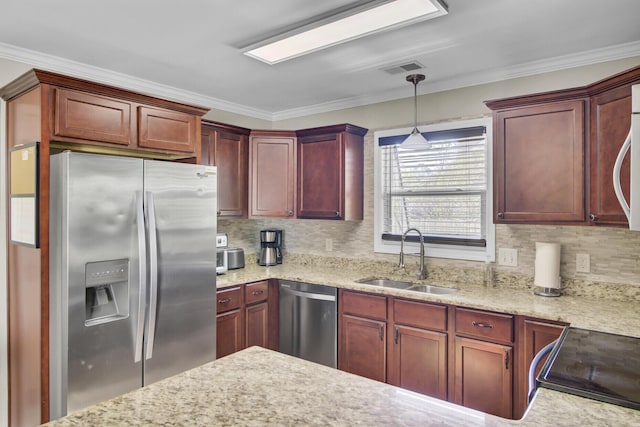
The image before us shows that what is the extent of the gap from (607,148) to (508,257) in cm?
102

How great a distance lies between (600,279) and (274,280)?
2342 mm

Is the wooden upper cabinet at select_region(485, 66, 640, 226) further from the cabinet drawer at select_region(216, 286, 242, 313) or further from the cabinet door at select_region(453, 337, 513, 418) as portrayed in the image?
the cabinet drawer at select_region(216, 286, 242, 313)

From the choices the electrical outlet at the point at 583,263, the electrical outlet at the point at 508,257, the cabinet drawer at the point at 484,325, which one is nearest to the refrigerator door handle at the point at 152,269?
the cabinet drawer at the point at 484,325

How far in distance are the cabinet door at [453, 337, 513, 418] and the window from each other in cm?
78

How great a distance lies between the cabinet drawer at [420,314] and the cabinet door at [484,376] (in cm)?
15

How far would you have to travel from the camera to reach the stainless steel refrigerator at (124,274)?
2.17 meters

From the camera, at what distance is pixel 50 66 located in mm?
2777

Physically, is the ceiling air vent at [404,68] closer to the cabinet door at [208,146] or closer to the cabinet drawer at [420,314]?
the cabinet door at [208,146]

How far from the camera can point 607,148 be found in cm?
227

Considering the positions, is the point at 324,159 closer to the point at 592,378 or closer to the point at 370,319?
the point at 370,319

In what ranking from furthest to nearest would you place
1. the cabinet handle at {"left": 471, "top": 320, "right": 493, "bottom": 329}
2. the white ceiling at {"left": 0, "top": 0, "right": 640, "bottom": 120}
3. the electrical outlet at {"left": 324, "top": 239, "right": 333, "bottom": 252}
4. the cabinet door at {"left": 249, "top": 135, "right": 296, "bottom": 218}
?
the electrical outlet at {"left": 324, "top": 239, "right": 333, "bottom": 252}
the cabinet door at {"left": 249, "top": 135, "right": 296, "bottom": 218}
the cabinet handle at {"left": 471, "top": 320, "right": 493, "bottom": 329}
the white ceiling at {"left": 0, "top": 0, "right": 640, "bottom": 120}

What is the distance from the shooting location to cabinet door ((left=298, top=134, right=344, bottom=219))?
141 inches

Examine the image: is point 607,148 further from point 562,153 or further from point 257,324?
point 257,324

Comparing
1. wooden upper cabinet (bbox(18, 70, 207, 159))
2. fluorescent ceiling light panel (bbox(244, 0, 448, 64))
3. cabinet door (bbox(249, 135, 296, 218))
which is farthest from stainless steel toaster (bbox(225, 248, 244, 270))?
fluorescent ceiling light panel (bbox(244, 0, 448, 64))
